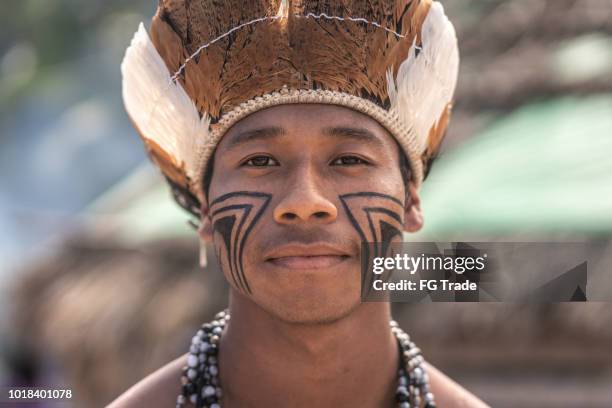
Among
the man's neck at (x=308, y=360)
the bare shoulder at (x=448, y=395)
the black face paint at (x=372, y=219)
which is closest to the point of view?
the black face paint at (x=372, y=219)

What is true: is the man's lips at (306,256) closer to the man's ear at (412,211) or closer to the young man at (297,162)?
the young man at (297,162)

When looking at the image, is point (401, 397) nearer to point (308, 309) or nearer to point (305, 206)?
point (308, 309)

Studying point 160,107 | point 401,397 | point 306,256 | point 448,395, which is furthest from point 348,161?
point 448,395

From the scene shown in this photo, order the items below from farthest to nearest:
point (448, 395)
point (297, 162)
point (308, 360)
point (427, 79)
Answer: point (448, 395), point (427, 79), point (308, 360), point (297, 162)

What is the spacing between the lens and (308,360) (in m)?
2.96

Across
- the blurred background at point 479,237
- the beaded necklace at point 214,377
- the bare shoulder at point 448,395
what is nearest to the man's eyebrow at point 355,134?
the beaded necklace at point 214,377

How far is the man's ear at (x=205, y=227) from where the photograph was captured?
10.3 ft

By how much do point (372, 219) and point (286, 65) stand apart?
1.69 feet

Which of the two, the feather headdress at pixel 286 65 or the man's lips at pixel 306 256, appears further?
the feather headdress at pixel 286 65

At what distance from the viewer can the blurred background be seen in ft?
19.1

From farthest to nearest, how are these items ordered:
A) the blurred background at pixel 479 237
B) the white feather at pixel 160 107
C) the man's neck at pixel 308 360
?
1. the blurred background at pixel 479 237
2. the white feather at pixel 160 107
3. the man's neck at pixel 308 360

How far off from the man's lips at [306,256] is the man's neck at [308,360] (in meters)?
0.25

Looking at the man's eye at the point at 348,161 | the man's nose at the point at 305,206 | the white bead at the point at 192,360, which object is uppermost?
the man's eye at the point at 348,161

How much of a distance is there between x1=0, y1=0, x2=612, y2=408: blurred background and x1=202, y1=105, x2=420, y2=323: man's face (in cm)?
254
